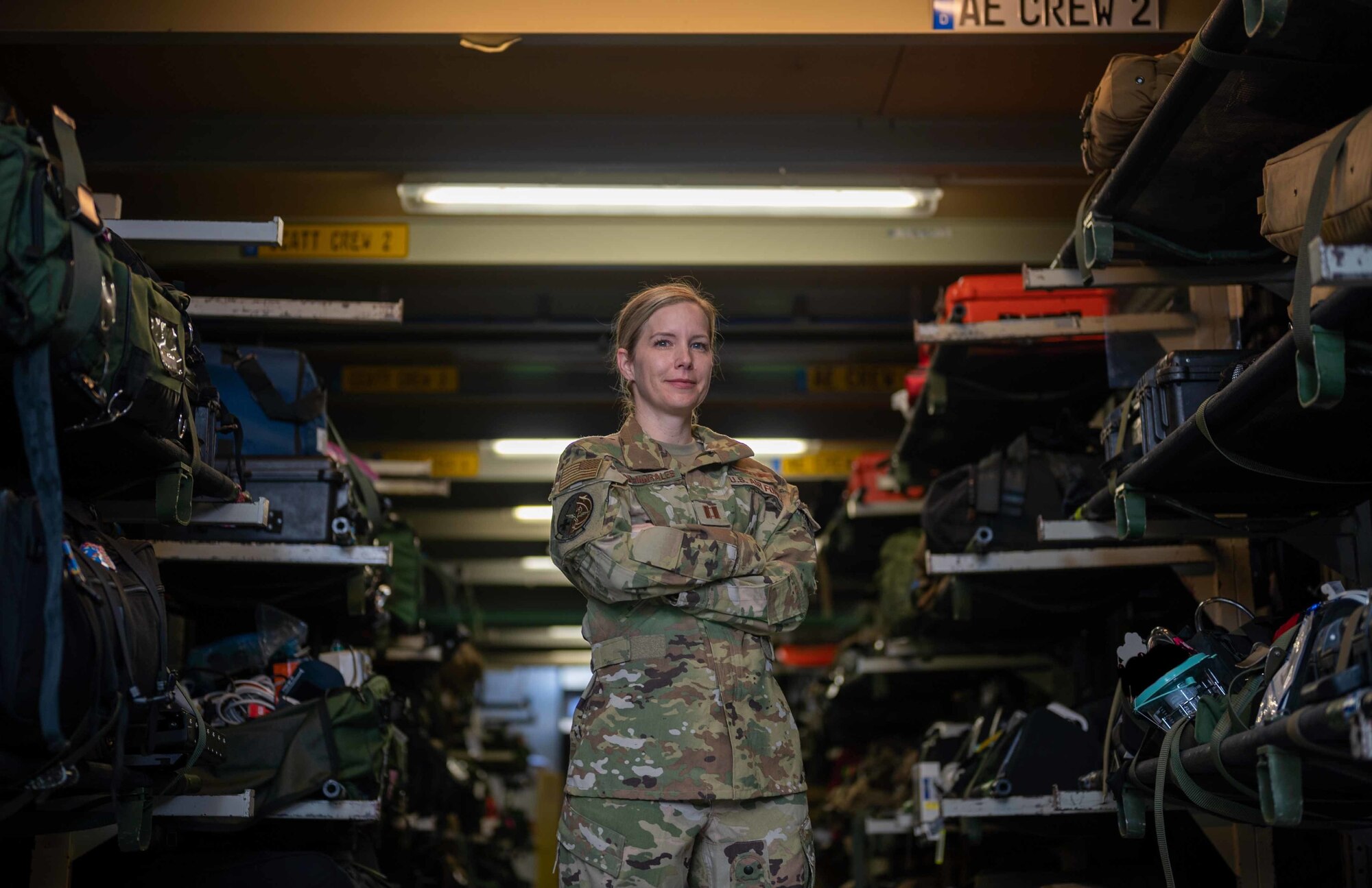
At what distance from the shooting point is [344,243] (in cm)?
643

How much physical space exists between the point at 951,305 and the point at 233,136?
3046 millimetres

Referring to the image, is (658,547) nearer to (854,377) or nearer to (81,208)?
(81,208)

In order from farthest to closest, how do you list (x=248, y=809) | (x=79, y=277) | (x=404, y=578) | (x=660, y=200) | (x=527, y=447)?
1. (x=527, y=447)
2. (x=404, y=578)
3. (x=660, y=200)
4. (x=248, y=809)
5. (x=79, y=277)

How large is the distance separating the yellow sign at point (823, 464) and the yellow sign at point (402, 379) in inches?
107

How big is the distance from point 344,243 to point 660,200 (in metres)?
1.58

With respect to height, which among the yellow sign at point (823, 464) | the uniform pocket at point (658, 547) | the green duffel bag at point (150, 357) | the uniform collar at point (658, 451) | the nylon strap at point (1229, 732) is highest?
the yellow sign at point (823, 464)

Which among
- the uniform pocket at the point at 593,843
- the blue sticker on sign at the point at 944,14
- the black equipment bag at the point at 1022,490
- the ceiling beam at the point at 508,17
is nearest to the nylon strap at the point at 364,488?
the ceiling beam at the point at 508,17

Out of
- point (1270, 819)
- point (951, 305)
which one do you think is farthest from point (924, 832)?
point (1270, 819)

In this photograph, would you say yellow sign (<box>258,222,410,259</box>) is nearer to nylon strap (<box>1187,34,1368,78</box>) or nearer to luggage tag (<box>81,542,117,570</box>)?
luggage tag (<box>81,542,117,570</box>)

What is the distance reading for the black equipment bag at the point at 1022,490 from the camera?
5102 millimetres

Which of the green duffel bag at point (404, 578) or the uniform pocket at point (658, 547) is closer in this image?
the uniform pocket at point (658, 547)

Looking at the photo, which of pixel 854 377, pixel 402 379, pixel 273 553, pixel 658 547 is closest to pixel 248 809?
pixel 273 553

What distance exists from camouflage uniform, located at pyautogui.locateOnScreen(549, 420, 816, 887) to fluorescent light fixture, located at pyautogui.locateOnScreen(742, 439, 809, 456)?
598cm

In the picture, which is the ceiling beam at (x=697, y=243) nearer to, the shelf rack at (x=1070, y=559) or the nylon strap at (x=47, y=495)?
the shelf rack at (x=1070, y=559)
